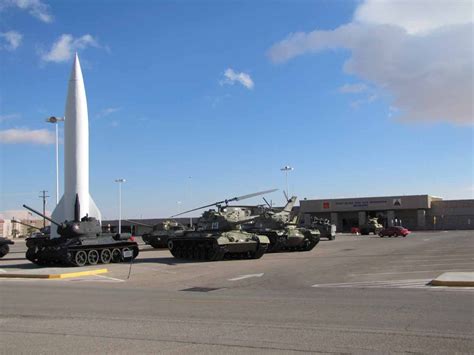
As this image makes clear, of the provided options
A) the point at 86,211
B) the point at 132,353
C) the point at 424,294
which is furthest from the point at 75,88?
the point at 132,353

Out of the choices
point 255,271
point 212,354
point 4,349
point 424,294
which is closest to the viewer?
point 212,354

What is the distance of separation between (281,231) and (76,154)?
476 inches

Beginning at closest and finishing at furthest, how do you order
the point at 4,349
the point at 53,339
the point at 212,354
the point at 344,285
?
the point at 212,354 → the point at 4,349 → the point at 53,339 → the point at 344,285

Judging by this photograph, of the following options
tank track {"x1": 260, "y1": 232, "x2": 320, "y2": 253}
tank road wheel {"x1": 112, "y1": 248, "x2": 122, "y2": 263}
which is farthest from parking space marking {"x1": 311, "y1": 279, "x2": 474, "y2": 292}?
tank track {"x1": 260, "y1": 232, "x2": 320, "y2": 253}

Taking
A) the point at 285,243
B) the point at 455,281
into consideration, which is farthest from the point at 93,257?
the point at 455,281

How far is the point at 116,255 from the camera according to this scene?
25719mm

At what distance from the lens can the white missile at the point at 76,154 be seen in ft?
91.3

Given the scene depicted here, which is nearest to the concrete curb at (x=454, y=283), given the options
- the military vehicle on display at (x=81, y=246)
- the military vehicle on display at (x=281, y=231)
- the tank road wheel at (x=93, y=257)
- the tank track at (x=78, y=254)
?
the military vehicle on display at (x=81, y=246)

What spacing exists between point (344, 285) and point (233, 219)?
45.0ft

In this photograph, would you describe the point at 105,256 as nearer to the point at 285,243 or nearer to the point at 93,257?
the point at 93,257

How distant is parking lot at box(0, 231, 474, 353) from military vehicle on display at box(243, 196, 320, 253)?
12956 mm

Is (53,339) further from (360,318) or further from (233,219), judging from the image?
(233,219)

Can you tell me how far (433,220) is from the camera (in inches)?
3236

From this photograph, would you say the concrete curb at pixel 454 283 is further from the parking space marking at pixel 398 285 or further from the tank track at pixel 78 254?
the tank track at pixel 78 254
